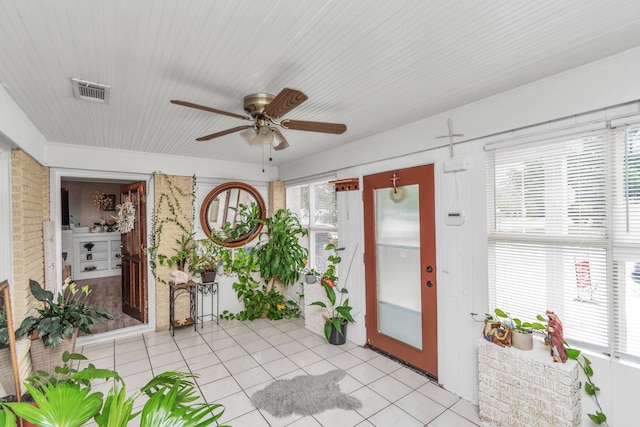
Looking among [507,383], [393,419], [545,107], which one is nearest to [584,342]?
[507,383]

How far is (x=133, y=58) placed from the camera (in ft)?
5.37

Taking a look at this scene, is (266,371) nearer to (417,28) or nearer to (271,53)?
(271,53)

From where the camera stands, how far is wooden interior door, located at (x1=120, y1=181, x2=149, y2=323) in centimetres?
411

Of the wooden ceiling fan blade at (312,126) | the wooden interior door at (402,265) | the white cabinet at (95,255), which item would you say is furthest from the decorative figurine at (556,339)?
the white cabinet at (95,255)

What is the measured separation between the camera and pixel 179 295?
13.7ft

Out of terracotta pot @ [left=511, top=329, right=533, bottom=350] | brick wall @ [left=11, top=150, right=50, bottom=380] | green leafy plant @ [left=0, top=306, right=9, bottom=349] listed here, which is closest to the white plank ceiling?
brick wall @ [left=11, top=150, right=50, bottom=380]

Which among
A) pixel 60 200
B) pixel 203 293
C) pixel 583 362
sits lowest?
pixel 203 293

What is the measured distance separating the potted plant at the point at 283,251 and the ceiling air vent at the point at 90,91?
8.84 feet

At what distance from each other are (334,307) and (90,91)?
323cm

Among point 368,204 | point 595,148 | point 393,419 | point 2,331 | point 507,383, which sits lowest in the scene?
point 393,419

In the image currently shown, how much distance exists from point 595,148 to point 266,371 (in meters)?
3.27

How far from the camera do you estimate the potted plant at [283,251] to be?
4.37 m

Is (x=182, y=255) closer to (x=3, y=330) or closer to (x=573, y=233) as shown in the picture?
(x=3, y=330)

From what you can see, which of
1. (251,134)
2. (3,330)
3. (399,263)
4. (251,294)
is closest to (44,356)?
(3,330)
